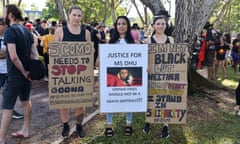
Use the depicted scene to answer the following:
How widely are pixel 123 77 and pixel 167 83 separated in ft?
2.21

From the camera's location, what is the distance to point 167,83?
4.59 m

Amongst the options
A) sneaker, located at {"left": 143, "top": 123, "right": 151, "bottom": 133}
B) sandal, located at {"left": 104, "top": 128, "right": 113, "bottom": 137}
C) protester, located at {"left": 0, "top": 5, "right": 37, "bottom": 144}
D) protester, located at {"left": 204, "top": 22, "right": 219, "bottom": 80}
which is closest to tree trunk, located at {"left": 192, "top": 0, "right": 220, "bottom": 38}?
protester, located at {"left": 204, "top": 22, "right": 219, "bottom": 80}

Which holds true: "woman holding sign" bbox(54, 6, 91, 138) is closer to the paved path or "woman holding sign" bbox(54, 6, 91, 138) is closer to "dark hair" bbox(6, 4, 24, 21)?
"dark hair" bbox(6, 4, 24, 21)

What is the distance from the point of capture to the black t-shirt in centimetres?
406

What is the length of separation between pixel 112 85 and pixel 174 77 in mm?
921

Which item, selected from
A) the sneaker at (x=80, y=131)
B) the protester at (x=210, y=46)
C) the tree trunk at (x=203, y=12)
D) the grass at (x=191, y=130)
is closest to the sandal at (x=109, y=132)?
the grass at (x=191, y=130)

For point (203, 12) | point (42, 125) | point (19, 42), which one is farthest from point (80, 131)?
point (203, 12)

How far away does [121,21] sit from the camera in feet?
14.3

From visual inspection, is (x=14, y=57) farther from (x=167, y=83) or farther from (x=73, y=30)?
(x=167, y=83)

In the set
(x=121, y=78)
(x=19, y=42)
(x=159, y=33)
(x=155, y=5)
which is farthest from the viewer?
(x=155, y=5)

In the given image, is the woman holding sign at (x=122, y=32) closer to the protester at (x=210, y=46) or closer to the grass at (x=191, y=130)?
the grass at (x=191, y=130)

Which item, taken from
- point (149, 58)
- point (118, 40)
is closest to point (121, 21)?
point (118, 40)

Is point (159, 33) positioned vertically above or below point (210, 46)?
above

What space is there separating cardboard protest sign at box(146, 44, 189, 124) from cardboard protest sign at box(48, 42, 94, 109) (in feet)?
2.94
